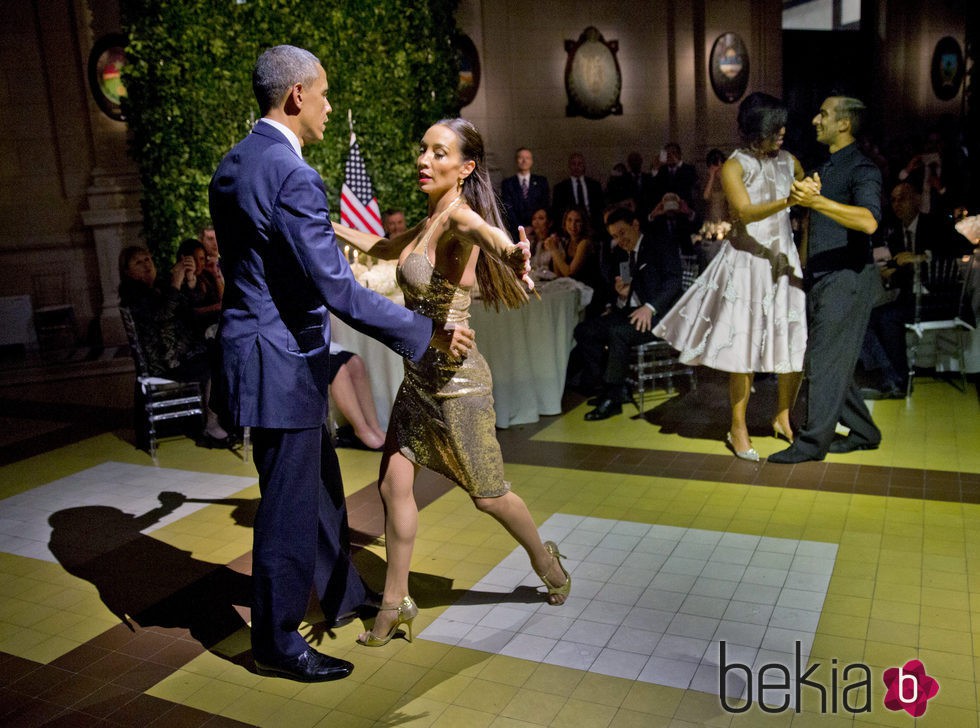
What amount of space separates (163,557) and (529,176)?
22.6 ft

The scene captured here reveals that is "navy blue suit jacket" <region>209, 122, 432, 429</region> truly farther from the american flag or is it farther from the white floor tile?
the american flag

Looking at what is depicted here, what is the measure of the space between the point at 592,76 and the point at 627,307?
27.1ft

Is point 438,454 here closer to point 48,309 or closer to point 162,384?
point 162,384

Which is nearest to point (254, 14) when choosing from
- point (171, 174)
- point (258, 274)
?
point (171, 174)

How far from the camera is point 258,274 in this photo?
291 cm

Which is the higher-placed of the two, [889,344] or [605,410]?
[889,344]

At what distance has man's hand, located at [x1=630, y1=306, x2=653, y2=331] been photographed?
618 cm

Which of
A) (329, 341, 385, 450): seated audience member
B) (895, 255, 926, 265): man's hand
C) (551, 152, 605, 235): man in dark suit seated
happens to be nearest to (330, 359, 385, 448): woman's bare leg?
(329, 341, 385, 450): seated audience member

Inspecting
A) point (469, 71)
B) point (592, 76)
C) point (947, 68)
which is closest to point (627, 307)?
point (469, 71)

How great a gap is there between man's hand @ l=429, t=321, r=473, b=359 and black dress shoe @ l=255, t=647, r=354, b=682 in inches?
47.1

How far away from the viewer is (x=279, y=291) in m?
2.93

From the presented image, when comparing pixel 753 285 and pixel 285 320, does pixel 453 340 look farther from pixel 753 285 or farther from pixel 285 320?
pixel 753 285

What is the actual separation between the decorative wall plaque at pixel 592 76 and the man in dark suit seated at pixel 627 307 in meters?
7.61

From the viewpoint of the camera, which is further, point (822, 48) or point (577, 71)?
point (822, 48)
